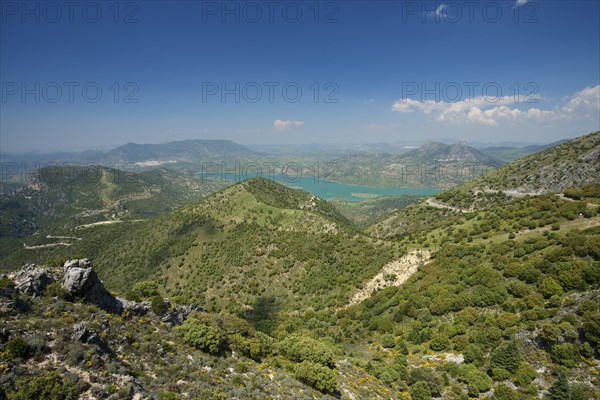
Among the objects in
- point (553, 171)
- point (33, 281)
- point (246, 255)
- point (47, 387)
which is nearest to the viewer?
point (47, 387)

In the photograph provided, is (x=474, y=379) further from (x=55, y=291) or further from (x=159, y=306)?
(x=55, y=291)

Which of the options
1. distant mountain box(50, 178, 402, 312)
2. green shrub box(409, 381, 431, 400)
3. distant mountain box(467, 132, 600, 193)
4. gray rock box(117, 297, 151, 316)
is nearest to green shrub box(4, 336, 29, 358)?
gray rock box(117, 297, 151, 316)

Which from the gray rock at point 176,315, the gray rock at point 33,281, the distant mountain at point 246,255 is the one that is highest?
the gray rock at point 33,281

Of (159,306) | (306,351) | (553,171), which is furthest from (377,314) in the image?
(553,171)

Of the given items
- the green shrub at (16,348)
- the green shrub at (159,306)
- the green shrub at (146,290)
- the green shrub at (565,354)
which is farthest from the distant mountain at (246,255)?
the green shrub at (16,348)

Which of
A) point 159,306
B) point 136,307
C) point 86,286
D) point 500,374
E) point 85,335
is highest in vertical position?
point 86,286

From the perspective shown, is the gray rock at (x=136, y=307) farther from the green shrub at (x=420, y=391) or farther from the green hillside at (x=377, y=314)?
the green shrub at (x=420, y=391)

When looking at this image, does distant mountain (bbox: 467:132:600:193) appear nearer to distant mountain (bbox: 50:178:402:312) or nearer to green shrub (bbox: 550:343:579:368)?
distant mountain (bbox: 50:178:402:312)

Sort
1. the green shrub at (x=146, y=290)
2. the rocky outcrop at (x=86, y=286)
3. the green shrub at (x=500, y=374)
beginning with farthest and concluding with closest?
the green shrub at (x=146, y=290)
the green shrub at (x=500, y=374)
the rocky outcrop at (x=86, y=286)
